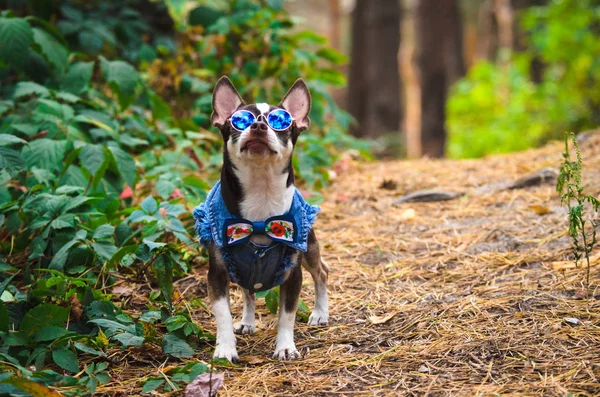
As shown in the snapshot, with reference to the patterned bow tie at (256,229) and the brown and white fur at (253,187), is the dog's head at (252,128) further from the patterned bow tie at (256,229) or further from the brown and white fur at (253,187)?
the patterned bow tie at (256,229)

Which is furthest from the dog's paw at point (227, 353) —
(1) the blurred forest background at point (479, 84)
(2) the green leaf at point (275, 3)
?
(1) the blurred forest background at point (479, 84)

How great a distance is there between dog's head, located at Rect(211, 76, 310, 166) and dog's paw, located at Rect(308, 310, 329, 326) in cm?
99

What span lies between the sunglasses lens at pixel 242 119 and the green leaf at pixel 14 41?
2.36 meters

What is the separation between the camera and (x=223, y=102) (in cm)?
357

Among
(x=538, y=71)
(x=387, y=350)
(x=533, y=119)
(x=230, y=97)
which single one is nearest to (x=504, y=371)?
(x=387, y=350)

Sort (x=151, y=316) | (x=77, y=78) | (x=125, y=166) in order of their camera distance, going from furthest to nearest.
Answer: (x=77, y=78) < (x=125, y=166) < (x=151, y=316)

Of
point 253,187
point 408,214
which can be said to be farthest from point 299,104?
point 408,214

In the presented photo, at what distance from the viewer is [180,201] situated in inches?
190

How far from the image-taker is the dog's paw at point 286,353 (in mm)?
3352

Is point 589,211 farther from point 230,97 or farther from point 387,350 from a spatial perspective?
point 230,97

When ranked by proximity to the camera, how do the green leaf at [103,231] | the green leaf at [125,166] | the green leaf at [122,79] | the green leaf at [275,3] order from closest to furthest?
the green leaf at [103,231]
the green leaf at [125,166]
the green leaf at [122,79]
the green leaf at [275,3]

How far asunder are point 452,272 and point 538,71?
1121cm

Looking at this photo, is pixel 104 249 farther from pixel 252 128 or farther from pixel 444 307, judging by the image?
pixel 444 307

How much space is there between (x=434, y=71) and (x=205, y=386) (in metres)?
10.6
